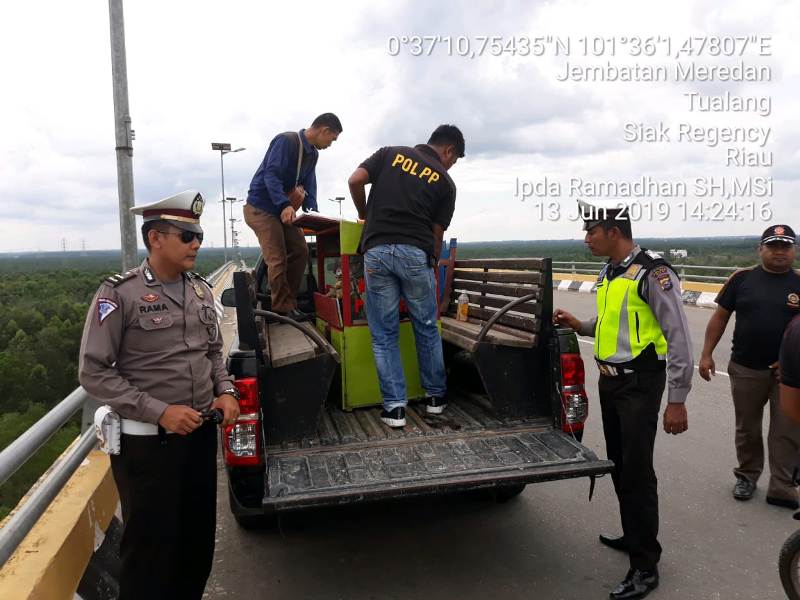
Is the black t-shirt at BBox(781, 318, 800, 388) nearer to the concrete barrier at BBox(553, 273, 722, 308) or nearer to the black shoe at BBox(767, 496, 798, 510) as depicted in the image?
the black shoe at BBox(767, 496, 798, 510)

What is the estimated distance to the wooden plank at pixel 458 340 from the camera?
4.10 metres

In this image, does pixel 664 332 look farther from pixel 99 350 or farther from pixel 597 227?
pixel 99 350

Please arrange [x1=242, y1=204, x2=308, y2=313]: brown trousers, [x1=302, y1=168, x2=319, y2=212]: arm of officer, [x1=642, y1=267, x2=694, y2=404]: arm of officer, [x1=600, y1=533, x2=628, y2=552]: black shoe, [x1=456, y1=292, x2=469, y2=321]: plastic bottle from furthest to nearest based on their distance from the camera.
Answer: [x1=302, y1=168, x2=319, y2=212]: arm of officer, [x1=242, y1=204, x2=308, y2=313]: brown trousers, [x1=456, y1=292, x2=469, y2=321]: plastic bottle, [x1=600, y1=533, x2=628, y2=552]: black shoe, [x1=642, y1=267, x2=694, y2=404]: arm of officer

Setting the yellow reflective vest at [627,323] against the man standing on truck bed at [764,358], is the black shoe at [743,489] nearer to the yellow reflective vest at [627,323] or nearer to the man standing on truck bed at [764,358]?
the man standing on truck bed at [764,358]

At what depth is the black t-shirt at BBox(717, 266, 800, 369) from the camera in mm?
4543

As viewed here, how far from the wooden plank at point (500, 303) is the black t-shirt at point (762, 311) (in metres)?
1.73

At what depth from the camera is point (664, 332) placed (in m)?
3.31

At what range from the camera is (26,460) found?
2.59m

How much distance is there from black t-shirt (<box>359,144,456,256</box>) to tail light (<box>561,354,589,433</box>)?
1159mm

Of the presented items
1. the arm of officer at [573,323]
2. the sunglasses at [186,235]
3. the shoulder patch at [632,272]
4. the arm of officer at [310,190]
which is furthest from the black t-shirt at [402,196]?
the arm of officer at [310,190]

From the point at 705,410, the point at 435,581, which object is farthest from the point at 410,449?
the point at 705,410

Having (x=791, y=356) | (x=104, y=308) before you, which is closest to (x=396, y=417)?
(x=104, y=308)

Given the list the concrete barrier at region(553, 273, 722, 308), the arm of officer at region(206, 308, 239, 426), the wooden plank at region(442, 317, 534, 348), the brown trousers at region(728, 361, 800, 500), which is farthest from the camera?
the concrete barrier at region(553, 273, 722, 308)

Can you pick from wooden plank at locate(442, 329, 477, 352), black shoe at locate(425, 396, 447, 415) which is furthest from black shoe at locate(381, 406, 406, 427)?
wooden plank at locate(442, 329, 477, 352)
